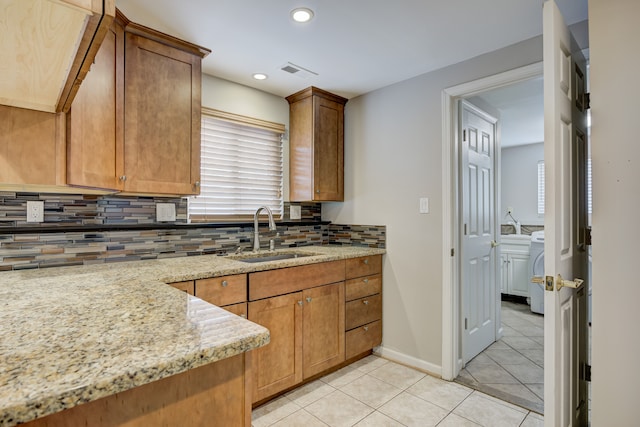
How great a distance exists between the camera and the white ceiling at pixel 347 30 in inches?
67.6

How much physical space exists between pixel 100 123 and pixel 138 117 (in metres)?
0.22

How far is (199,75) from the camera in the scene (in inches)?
83.9

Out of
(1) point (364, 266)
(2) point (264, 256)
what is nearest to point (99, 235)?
(2) point (264, 256)

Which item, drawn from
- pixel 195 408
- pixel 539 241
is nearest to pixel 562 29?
pixel 195 408

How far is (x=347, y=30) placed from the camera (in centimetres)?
193

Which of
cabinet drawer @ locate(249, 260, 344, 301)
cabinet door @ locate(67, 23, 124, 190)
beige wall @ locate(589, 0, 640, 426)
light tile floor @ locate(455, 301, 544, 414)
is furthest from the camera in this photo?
light tile floor @ locate(455, 301, 544, 414)

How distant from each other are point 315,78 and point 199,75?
895 mm

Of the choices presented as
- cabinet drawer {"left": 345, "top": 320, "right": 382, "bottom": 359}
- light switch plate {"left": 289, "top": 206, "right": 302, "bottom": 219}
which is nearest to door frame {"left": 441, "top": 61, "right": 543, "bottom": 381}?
cabinet drawer {"left": 345, "top": 320, "right": 382, "bottom": 359}

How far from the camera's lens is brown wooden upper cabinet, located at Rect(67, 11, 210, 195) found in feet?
5.35

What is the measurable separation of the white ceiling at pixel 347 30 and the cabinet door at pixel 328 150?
432mm

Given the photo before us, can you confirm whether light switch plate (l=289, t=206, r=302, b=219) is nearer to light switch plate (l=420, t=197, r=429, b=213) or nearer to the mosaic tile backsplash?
the mosaic tile backsplash

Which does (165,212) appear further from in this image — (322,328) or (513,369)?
(513,369)

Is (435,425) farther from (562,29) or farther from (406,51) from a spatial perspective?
(406,51)

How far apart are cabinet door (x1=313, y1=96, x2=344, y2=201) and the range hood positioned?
6.26 ft
